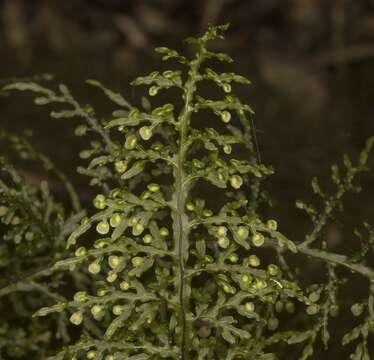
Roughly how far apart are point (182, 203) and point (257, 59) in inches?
106

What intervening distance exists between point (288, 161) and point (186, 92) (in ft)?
6.62

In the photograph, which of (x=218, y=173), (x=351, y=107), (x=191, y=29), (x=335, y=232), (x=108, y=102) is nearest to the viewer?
(x=218, y=173)

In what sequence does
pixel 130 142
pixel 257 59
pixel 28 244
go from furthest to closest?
pixel 257 59 < pixel 28 244 < pixel 130 142

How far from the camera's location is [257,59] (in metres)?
3.62

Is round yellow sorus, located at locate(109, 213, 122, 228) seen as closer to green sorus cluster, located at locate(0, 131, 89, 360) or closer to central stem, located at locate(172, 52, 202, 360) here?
central stem, located at locate(172, 52, 202, 360)

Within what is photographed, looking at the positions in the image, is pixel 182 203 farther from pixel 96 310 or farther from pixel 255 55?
pixel 255 55

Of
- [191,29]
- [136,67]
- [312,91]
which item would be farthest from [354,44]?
[136,67]

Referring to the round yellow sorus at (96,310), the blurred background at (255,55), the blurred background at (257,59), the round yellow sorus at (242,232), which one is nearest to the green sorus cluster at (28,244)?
the round yellow sorus at (96,310)

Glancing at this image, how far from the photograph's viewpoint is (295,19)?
3.73 m

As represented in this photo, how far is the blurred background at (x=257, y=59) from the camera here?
2.99m

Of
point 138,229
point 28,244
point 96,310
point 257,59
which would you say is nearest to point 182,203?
point 138,229

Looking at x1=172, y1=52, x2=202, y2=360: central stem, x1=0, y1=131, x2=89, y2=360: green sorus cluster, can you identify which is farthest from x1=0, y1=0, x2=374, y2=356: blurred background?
x1=172, y1=52, x2=202, y2=360: central stem

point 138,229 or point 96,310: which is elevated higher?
point 138,229

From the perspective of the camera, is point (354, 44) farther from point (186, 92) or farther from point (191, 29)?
point (186, 92)
